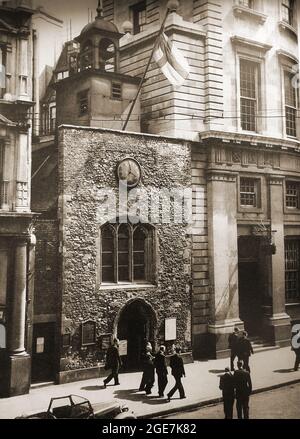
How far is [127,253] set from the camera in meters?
16.1

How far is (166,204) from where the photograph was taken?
55.0ft

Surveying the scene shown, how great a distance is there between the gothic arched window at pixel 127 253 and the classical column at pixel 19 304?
279 centimetres

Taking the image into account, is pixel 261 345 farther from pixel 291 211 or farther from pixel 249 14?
pixel 249 14

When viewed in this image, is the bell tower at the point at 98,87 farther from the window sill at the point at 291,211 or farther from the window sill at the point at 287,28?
the window sill at the point at 291,211

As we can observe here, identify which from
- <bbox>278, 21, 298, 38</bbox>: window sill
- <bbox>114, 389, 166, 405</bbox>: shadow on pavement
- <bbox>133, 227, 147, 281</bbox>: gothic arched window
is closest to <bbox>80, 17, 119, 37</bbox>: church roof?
<bbox>278, 21, 298, 38</bbox>: window sill

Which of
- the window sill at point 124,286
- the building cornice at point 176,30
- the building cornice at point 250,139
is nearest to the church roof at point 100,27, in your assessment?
the building cornice at point 176,30

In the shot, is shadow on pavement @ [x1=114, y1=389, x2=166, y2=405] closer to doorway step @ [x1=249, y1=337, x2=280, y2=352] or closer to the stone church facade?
the stone church facade

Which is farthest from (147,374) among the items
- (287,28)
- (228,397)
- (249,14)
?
(287,28)

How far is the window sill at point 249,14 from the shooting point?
1802 cm

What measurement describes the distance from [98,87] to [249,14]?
6471mm

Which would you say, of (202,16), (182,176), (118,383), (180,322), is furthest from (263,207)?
(118,383)

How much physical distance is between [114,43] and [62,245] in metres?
8.50

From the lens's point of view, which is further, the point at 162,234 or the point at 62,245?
the point at 162,234
